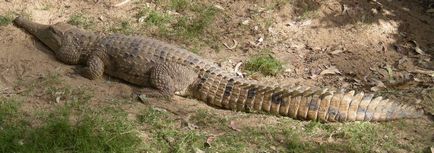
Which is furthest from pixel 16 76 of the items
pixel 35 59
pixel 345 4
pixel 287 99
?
pixel 345 4

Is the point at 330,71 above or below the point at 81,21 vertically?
below

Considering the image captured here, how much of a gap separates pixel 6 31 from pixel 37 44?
1.40 ft

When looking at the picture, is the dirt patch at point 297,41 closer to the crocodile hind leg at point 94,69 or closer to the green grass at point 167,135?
the crocodile hind leg at point 94,69

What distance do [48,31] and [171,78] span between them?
1866 mm

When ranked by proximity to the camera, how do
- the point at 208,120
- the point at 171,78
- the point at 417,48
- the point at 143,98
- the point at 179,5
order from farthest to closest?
the point at 179,5
the point at 417,48
the point at 171,78
the point at 143,98
the point at 208,120

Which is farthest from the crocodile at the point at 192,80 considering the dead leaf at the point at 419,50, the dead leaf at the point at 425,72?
the dead leaf at the point at 419,50

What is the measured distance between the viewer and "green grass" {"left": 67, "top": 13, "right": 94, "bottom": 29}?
22.9ft

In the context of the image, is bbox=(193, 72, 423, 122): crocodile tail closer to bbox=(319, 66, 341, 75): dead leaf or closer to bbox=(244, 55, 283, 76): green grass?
bbox=(244, 55, 283, 76): green grass

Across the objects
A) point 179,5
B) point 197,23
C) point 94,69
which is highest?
point 179,5

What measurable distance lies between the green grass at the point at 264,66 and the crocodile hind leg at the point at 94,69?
→ 1798 millimetres

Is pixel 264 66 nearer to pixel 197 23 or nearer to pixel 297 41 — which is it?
pixel 297 41

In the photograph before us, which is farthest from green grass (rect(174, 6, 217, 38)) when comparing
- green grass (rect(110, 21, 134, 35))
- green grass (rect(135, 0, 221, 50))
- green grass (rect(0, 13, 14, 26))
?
green grass (rect(0, 13, 14, 26))

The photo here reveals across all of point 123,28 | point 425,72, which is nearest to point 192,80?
point 123,28

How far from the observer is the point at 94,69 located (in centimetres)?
613
